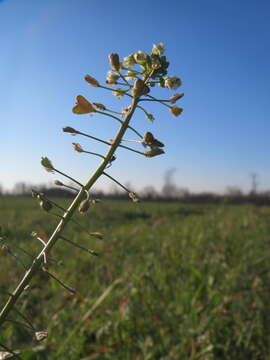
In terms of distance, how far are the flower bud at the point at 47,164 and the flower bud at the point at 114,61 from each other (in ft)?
0.99

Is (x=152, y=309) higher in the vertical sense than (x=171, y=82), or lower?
lower

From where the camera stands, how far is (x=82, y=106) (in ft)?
3.11

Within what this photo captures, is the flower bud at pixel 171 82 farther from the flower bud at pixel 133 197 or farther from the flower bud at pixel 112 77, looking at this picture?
the flower bud at pixel 133 197

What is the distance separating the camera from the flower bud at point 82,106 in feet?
3.09

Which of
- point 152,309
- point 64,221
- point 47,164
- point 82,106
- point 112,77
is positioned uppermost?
point 112,77

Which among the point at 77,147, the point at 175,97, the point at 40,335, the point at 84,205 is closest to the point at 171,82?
the point at 175,97

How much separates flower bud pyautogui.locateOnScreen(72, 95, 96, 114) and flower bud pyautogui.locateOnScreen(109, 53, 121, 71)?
14 cm

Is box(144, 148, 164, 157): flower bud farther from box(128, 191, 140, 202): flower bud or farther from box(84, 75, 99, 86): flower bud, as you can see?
box(84, 75, 99, 86): flower bud

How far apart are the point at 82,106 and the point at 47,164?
159 millimetres

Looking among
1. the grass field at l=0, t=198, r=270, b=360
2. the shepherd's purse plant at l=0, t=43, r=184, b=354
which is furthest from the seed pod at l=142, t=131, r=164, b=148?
the grass field at l=0, t=198, r=270, b=360

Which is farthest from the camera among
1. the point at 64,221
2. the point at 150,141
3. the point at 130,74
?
the point at 130,74

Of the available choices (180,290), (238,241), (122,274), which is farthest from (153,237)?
(180,290)

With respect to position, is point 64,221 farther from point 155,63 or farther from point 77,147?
point 155,63

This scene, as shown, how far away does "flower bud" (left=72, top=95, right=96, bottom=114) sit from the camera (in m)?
0.94
